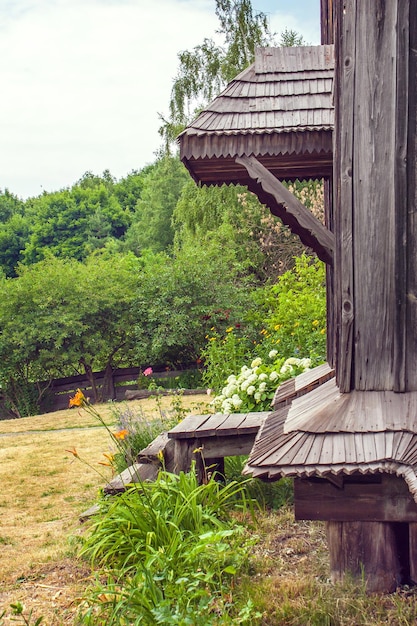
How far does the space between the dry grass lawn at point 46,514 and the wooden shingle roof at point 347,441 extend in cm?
126

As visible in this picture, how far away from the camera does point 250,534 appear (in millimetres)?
4223

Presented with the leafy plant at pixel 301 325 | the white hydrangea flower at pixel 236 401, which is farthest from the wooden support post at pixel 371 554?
the leafy plant at pixel 301 325

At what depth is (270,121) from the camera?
4.25m

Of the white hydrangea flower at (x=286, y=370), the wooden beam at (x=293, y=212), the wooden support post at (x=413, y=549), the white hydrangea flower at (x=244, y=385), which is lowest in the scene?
the wooden support post at (x=413, y=549)

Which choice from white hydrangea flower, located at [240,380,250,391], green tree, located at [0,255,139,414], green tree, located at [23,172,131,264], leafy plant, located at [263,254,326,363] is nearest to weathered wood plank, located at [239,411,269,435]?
white hydrangea flower, located at [240,380,250,391]

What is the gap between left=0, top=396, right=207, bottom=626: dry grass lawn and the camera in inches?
149

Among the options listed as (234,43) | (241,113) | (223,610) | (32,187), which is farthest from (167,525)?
(32,187)

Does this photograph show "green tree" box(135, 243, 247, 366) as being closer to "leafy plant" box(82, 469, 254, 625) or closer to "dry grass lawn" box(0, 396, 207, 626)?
"dry grass lawn" box(0, 396, 207, 626)

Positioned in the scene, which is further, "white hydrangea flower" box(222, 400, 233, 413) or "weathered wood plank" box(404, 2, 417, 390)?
"white hydrangea flower" box(222, 400, 233, 413)

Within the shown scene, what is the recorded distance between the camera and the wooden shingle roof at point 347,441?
2.99 m

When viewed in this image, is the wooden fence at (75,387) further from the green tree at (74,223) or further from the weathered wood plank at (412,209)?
the green tree at (74,223)

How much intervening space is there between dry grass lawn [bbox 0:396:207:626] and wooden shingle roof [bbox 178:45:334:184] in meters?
2.09

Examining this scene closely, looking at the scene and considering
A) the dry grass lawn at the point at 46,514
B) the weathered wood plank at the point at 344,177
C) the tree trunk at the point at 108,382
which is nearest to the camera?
the weathered wood plank at the point at 344,177

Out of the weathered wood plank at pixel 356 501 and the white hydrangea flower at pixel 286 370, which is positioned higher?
the white hydrangea flower at pixel 286 370
